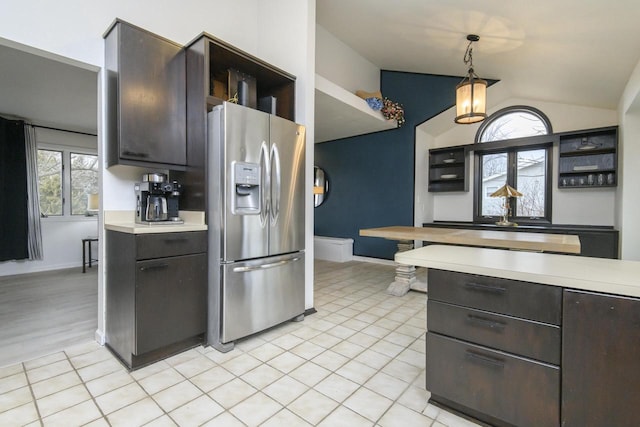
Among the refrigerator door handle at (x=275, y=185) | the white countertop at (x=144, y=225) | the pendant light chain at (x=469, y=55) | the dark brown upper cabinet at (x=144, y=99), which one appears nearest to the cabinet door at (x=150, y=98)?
the dark brown upper cabinet at (x=144, y=99)

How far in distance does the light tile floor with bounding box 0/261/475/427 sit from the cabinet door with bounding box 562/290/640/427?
0.53 m

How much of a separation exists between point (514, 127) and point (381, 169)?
224 cm

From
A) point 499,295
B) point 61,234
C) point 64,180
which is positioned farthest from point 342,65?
point 61,234

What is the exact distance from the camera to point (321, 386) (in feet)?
5.79

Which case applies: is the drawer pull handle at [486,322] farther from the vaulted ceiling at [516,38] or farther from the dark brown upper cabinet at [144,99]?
the vaulted ceiling at [516,38]

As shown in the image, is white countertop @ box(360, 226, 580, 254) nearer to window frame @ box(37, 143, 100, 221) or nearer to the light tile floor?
the light tile floor

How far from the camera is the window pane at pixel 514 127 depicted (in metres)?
4.55

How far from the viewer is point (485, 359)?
1363mm

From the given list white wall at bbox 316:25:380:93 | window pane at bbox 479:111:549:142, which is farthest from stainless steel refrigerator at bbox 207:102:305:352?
window pane at bbox 479:111:549:142

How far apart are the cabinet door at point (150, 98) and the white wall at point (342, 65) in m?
2.59

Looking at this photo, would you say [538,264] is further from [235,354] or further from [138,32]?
[138,32]

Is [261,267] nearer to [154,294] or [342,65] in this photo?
[154,294]

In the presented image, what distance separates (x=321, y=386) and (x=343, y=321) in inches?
41.3

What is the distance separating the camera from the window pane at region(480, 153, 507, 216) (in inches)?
192
